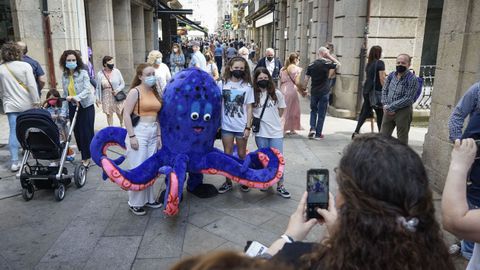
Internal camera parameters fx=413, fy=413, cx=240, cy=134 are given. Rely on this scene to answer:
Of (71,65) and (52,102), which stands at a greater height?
(71,65)

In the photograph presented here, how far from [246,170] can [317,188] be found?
2.80 meters

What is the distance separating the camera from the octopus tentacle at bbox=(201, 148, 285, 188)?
15.9ft

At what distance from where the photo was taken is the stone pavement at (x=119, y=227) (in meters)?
3.89

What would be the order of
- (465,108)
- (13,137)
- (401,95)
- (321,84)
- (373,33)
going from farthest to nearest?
(373,33), (321,84), (13,137), (401,95), (465,108)

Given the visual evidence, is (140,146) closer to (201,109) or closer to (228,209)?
(201,109)

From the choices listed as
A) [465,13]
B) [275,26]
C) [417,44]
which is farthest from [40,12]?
[275,26]

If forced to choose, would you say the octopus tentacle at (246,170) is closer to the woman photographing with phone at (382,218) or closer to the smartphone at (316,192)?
the smartphone at (316,192)

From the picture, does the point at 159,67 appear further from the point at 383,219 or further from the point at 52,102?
the point at 383,219

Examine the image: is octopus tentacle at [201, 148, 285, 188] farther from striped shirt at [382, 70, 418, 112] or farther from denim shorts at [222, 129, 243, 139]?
striped shirt at [382, 70, 418, 112]

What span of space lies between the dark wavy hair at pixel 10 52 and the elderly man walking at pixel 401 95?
18.0ft

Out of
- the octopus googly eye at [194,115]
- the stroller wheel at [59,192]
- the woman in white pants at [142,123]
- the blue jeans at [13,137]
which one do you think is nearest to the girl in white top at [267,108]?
the octopus googly eye at [194,115]

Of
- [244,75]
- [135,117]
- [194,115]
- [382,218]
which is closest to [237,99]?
[244,75]

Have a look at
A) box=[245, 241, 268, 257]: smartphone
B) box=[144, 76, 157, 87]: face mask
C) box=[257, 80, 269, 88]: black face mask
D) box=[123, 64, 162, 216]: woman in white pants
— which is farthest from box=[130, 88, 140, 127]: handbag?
box=[245, 241, 268, 257]: smartphone

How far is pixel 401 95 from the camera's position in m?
5.96
